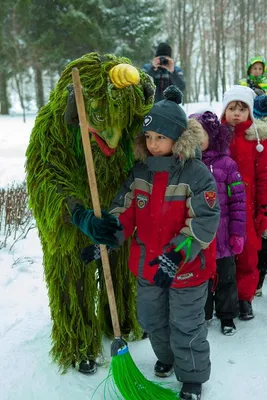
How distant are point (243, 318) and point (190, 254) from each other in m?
1.29

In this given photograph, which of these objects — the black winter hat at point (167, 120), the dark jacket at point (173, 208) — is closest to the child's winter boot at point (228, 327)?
the dark jacket at point (173, 208)

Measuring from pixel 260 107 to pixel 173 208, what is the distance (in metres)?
1.70

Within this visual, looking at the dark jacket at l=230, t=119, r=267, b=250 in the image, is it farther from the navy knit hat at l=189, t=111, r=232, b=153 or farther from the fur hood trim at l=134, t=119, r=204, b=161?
the fur hood trim at l=134, t=119, r=204, b=161

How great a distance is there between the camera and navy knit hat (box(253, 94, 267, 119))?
3.12m

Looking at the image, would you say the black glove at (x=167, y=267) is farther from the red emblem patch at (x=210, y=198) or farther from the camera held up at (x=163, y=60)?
the camera held up at (x=163, y=60)

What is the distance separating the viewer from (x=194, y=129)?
195cm

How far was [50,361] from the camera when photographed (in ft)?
7.68

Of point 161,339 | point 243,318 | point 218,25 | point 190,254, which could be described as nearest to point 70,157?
point 190,254

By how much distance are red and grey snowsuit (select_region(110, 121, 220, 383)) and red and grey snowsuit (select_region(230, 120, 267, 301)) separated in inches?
32.9

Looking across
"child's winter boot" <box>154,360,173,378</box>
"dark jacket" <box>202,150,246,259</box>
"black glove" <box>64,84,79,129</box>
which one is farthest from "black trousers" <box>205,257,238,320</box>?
"black glove" <box>64,84,79,129</box>

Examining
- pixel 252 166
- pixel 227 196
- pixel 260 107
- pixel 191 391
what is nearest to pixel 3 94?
pixel 260 107

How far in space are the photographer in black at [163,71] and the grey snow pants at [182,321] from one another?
11.1 feet

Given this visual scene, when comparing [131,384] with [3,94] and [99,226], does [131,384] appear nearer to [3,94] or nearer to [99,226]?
[99,226]

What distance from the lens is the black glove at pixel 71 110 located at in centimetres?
189
